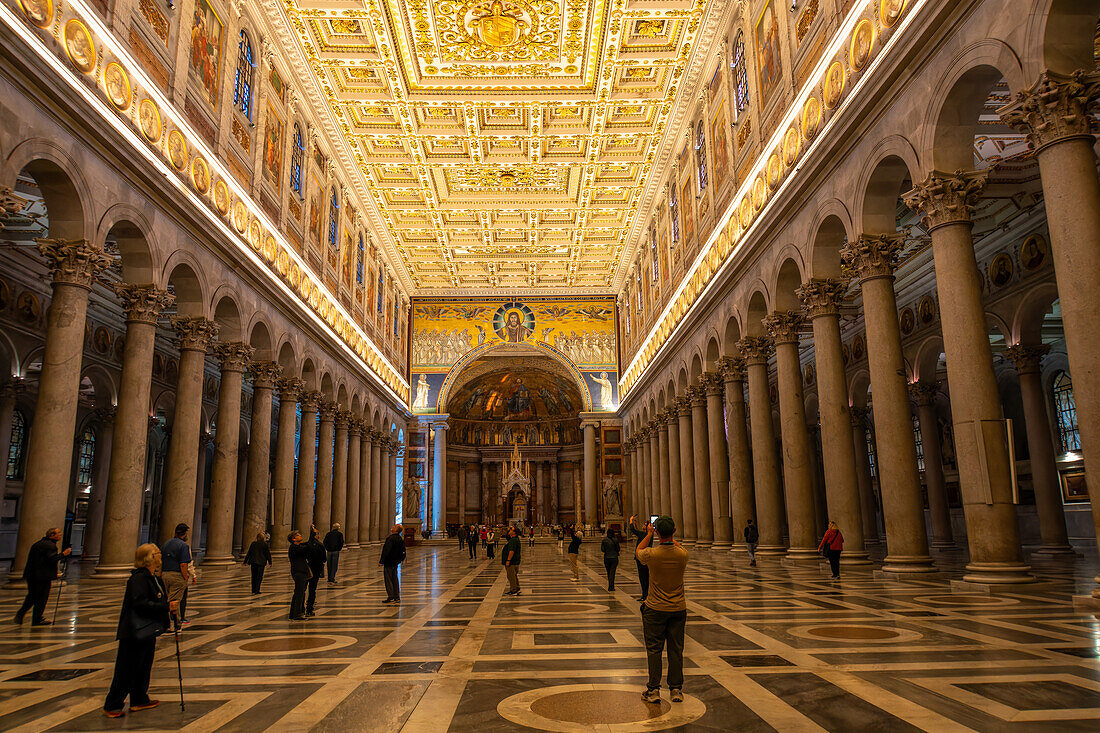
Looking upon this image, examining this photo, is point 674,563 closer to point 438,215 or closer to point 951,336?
point 951,336

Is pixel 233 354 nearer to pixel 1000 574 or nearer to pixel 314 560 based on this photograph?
pixel 314 560

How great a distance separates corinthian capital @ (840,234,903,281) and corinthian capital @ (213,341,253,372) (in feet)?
52.8

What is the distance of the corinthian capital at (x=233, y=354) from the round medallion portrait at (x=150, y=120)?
643cm

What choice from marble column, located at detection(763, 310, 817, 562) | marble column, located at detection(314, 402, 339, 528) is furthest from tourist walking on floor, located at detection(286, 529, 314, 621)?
A: marble column, located at detection(314, 402, 339, 528)

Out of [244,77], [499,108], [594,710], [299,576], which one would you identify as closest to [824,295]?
[299,576]

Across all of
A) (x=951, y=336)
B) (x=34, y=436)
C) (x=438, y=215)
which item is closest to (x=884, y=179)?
(x=951, y=336)

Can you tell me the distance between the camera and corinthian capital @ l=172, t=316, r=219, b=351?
59.4 ft

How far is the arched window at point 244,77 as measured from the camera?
67.6ft

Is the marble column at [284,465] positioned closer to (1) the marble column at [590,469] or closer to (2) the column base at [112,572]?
(2) the column base at [112,572]

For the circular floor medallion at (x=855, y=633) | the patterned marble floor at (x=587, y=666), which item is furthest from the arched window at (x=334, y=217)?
the circular floor medallion at (x=855, y=633)

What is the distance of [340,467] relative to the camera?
31.8 metres

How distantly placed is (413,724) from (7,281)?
2237 centimetres

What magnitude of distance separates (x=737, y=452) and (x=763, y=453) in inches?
86.8

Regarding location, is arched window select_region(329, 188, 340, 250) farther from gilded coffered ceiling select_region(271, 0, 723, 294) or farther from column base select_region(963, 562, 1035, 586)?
column base select_region(963, 562, 1035, 586)
